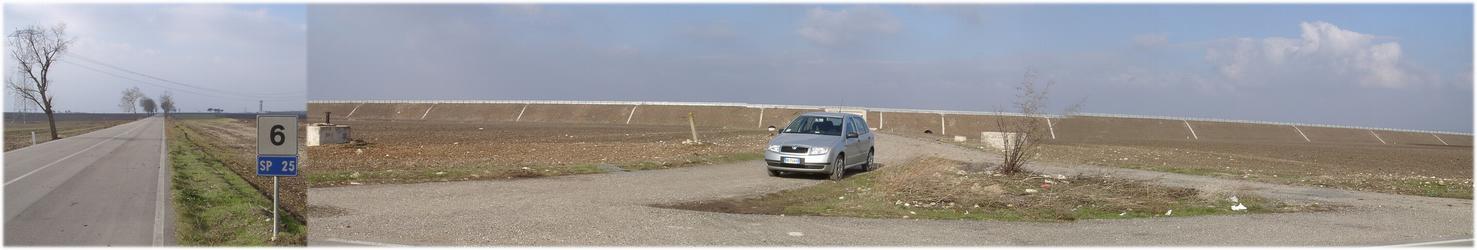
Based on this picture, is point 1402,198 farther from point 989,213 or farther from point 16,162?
point 16,162

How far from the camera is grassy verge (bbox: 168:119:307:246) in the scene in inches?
402

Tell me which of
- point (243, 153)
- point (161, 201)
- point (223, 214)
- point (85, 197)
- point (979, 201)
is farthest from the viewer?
point (243, 153)

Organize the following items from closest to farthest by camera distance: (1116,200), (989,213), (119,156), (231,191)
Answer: (989,213), (1116,200), (231,191), (119,156)

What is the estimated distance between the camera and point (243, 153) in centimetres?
3588

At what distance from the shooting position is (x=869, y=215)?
11.6 m

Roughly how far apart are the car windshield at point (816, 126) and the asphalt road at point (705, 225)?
4.28m

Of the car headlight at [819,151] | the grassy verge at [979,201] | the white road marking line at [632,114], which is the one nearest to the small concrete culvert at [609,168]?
the car headlight at [819,151]

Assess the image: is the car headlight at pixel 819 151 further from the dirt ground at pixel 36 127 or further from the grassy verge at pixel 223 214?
the dirt ground at pixel 36 127

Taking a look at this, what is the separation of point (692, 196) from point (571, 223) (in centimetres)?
396

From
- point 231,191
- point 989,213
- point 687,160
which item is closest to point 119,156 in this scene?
point 231,191

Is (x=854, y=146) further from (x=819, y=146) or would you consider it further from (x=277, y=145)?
(x=277, y=145)

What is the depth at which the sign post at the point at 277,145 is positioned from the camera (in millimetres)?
7941

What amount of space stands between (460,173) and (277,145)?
329 inches

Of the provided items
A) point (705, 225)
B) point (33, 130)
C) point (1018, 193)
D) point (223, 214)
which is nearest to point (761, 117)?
point (33, 130)
